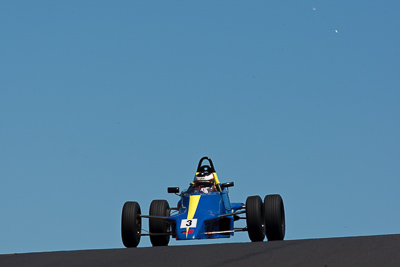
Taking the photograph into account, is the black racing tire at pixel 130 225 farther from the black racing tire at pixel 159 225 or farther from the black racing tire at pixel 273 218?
the black racing tire at pixel 273 218

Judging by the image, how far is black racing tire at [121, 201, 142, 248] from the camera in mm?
18141

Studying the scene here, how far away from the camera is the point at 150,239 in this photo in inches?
775

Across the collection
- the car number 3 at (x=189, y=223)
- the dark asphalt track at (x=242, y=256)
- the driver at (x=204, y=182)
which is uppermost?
the driver at (x=204, y=182)

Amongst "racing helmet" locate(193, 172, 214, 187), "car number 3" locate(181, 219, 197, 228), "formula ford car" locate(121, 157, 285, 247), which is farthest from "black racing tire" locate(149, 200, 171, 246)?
"car number 3" locate(181, 219, 197, 228)

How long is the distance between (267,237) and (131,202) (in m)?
3.33

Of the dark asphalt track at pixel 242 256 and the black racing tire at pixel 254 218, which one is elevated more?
the black racing tire at pixel 254 218

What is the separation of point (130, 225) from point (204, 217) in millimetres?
1734

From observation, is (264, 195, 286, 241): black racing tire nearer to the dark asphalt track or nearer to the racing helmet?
the racing helmet

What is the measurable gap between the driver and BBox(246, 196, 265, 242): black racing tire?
5.84 ft

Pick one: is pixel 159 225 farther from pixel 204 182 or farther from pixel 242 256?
pixel 242 256

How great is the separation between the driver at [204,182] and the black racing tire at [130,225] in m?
1.96

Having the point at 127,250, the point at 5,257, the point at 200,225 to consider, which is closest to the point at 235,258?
the point at 127,250

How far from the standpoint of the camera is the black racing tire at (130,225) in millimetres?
18141

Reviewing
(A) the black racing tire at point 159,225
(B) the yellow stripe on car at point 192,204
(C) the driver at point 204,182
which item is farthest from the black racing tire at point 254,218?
(A) the black racing tire at point 159,225
